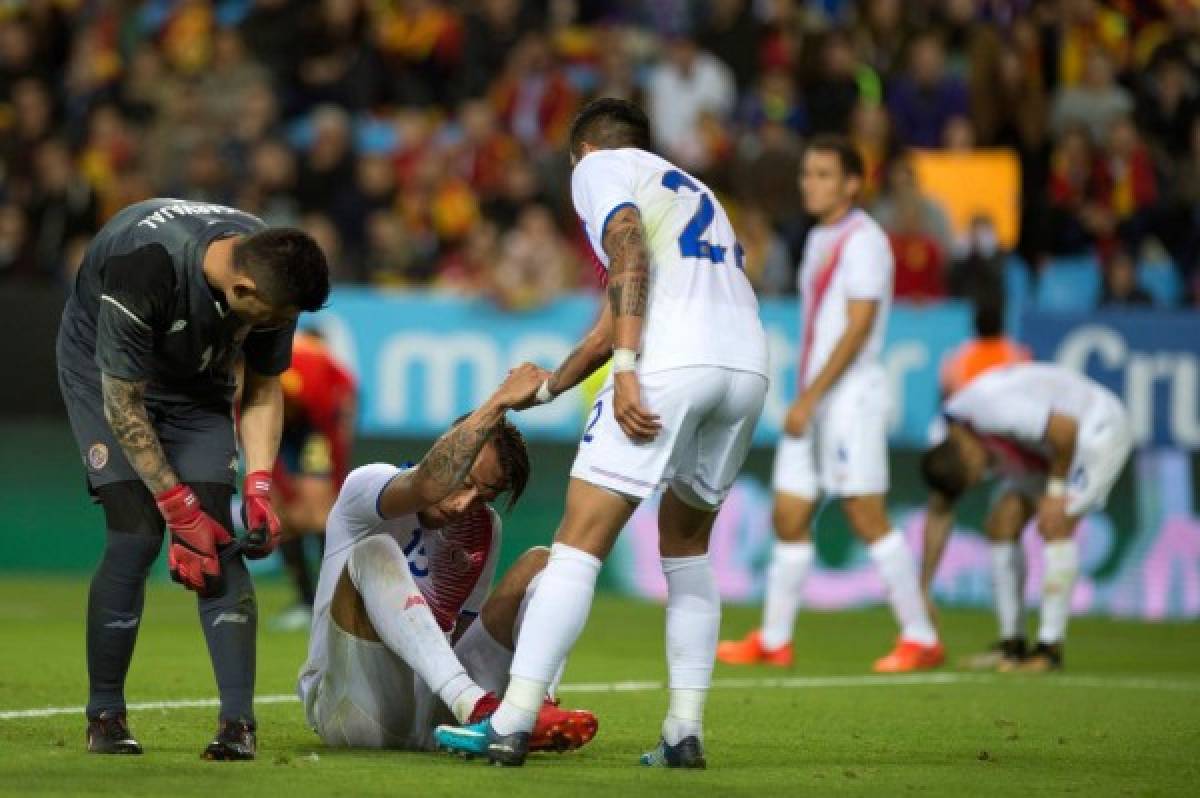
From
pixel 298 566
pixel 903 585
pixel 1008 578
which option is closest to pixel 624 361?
pixel 903 585

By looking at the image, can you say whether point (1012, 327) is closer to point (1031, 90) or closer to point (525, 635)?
point (1031, 90)

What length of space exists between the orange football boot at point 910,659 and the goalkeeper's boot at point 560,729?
4412 millimetres

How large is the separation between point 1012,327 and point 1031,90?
3.01 m

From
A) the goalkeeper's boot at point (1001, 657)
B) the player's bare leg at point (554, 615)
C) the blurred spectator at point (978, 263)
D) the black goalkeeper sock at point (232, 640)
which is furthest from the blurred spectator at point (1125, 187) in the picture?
the black goalkeeper sock at point (232, 640)

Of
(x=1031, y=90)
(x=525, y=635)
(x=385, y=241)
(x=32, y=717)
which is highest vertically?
(x=1031, y=90)

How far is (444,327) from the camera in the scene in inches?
705

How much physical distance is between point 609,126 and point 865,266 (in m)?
4.28

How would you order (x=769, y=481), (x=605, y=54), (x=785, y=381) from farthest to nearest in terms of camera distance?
(x=605, y=54) → (x=785, y=381) → (x=769, y=481)

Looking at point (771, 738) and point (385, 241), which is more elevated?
point (385, 241)

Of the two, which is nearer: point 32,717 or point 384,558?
point 384,558

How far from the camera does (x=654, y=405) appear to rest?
7.06 metres

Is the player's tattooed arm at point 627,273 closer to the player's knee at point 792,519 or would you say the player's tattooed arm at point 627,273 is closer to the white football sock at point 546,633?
the white football sock at point 546,633

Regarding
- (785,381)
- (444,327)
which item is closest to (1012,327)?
(785,381)

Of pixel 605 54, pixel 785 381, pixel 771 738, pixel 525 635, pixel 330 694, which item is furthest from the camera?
pixel 605 54
